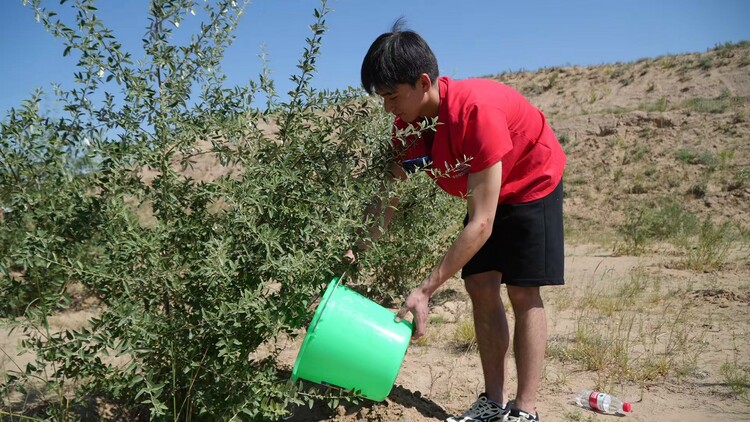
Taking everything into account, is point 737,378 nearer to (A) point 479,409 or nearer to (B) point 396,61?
(A) point 479,409

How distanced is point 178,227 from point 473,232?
115 cm

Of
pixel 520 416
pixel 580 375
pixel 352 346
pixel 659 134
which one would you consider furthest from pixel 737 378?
pixel 659 134

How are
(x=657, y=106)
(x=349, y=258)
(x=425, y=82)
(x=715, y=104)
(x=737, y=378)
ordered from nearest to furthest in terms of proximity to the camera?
(x=425, y=82) → (x=349, y=258) → (x=737, y=378) → (x=715, y=104) → (x=657, y=106)

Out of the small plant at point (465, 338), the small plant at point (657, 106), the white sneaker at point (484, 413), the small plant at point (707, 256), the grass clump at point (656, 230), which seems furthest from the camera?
the small plant at point (657, 106)

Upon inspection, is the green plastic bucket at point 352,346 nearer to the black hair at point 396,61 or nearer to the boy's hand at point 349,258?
the boy's hand at point 349,258

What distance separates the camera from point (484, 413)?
2.72 m

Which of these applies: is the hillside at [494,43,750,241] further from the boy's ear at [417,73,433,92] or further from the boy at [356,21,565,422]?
the boy's ear at [417,73,433,92]

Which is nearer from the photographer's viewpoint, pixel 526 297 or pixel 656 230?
pixel 526 297

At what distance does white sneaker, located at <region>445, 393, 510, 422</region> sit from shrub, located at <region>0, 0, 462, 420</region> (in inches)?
30.6

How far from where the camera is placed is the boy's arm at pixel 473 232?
2.27 meters

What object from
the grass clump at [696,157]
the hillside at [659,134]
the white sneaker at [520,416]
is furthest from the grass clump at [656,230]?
the white sneaker at [520,416]

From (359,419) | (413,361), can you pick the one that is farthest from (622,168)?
(359,419)

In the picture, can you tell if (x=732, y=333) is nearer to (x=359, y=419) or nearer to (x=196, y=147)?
(x=359, y=419)

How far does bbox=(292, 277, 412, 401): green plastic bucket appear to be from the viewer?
2.27 meters
